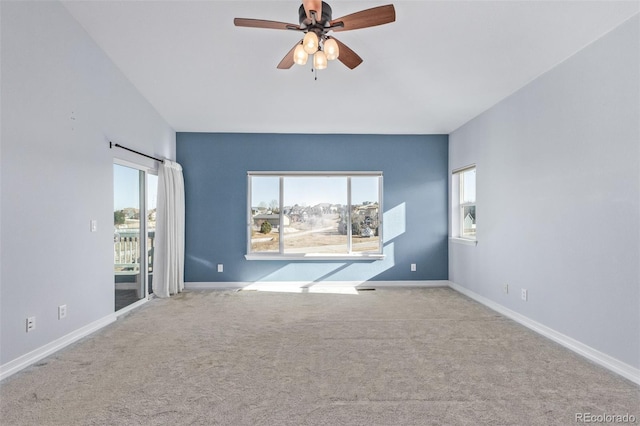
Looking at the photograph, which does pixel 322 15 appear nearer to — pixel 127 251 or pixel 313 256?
pixel 127 251

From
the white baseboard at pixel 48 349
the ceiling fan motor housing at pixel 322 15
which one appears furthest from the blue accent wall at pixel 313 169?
the ceiling fan motor housing at pixel 322 15

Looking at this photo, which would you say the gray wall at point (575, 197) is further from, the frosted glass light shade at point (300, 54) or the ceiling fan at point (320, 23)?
the frosted glass light shade at point (300, 54)

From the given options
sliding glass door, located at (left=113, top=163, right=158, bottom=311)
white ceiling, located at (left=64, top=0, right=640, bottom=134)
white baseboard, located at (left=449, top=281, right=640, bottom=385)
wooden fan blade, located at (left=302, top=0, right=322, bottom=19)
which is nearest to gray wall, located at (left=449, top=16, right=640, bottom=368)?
white baseboard, located at (left=449, top=281, right=640, bottom=385)

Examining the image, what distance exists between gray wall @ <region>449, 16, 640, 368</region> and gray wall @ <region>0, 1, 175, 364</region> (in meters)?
4.47

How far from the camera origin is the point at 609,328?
8.42 ft

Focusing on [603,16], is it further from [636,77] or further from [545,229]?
[545,229]

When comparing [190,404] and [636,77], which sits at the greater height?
[636,77]

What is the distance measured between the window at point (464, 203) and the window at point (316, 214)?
1.20 meters

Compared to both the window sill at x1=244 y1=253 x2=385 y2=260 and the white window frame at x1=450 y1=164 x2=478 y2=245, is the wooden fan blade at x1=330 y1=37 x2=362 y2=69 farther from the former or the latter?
the window sill at x1=244 y1=253 x2=385 y2=260

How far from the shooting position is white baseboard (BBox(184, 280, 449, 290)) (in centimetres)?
543

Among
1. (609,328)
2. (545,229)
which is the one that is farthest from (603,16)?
(609,328)

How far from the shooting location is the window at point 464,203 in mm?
5004

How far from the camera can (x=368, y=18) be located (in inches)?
83.4

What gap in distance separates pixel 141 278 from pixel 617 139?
17.3 feet
